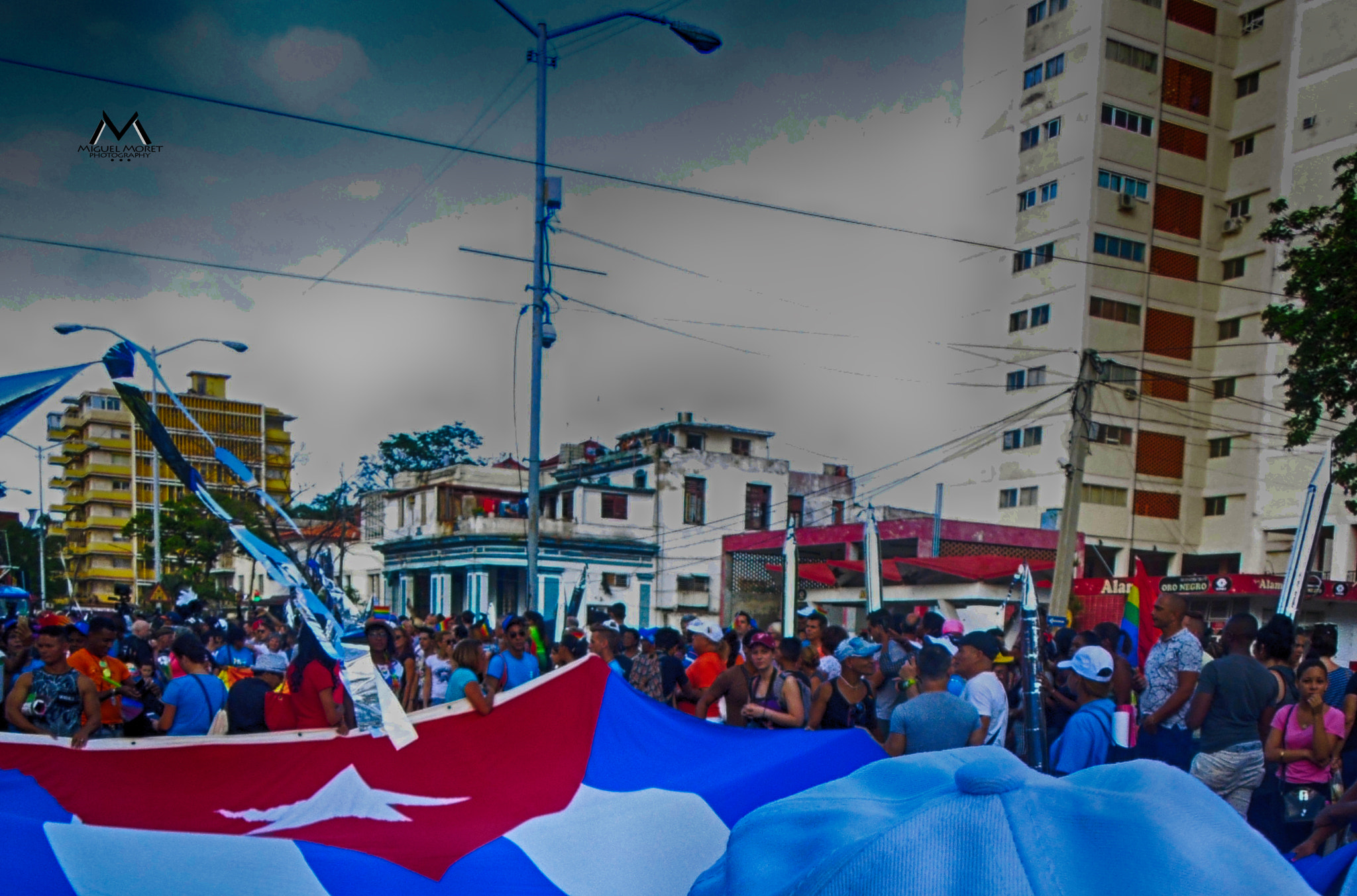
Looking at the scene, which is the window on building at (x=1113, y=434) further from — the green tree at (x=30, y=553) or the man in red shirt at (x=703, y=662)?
the green tree at (x=30, y=553)

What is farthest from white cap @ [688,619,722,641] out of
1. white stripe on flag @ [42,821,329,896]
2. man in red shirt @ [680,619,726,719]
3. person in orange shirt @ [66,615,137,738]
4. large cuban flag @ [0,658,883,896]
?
white stripe on flag @ [42,821,329,896]

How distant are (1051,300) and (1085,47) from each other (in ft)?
33.0

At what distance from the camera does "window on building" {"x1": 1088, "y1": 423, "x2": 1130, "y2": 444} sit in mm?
47406

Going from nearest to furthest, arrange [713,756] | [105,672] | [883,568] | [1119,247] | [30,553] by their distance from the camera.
Result: [713,756]
[105,672]
[883,568]
[1119,247]
[30,553]

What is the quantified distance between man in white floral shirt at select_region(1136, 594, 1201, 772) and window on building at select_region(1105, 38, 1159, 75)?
44035 mm

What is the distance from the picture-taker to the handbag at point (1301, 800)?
6.76 meters

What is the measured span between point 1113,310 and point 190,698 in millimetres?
44594

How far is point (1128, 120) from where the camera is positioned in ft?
156

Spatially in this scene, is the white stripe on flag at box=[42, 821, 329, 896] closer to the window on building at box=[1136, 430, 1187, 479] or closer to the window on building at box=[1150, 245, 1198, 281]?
the window on building at box=[1136, 430, 1187, 479]

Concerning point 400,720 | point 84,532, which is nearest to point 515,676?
point 400,720

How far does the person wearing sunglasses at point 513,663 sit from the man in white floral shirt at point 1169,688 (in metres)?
5.31

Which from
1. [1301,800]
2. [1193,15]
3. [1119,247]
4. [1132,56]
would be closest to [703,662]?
[1301,800]

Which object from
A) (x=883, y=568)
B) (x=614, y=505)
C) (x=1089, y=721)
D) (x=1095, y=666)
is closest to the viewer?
(x=1089, y=721)

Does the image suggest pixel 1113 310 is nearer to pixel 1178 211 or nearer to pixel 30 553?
pixel 1178 211
